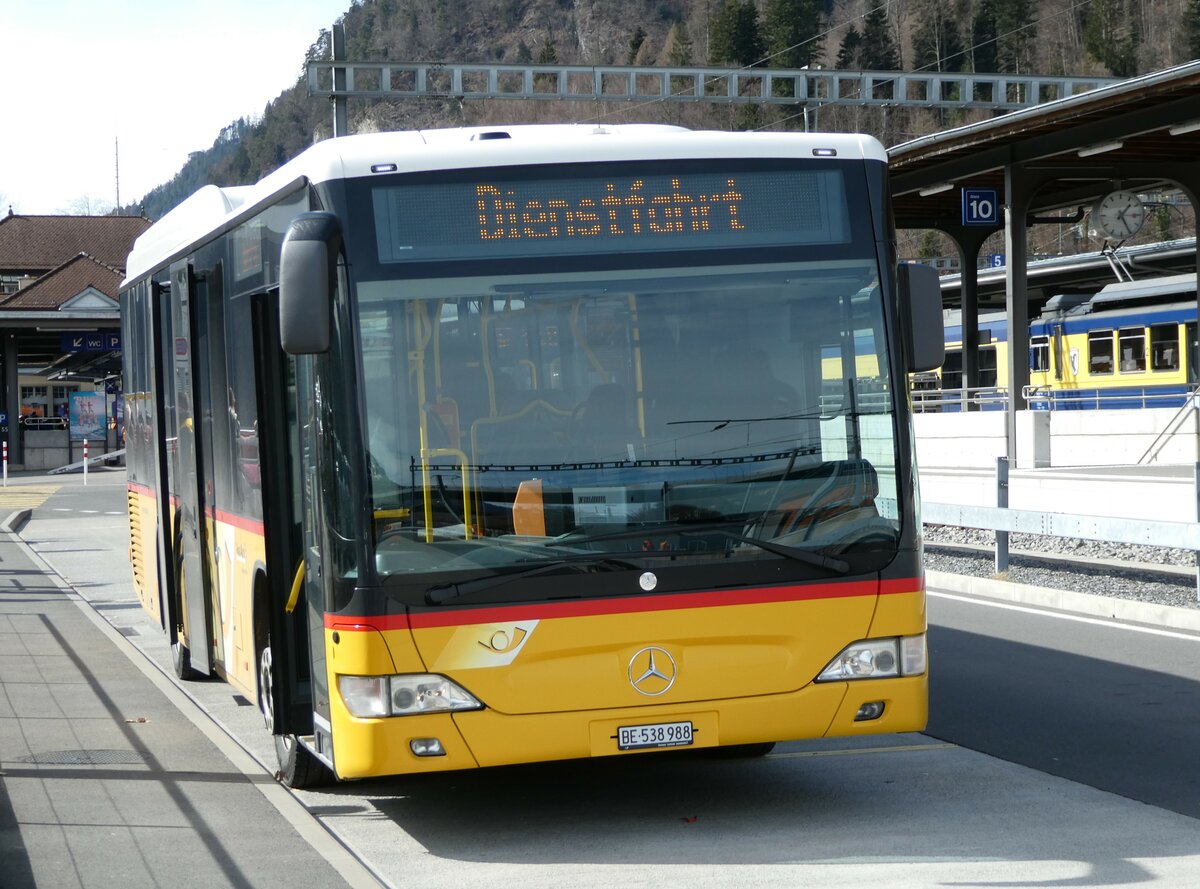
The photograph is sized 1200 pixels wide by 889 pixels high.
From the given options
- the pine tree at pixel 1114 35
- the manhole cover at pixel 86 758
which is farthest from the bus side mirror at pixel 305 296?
the pine tree at pixel 1114 35

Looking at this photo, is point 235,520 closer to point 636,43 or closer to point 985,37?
point 985,37

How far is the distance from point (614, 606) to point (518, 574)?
39cm

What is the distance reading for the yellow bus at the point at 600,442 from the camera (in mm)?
6336

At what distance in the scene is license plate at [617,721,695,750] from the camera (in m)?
6.46

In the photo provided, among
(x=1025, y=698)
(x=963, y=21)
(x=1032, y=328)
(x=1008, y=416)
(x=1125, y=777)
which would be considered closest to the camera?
(x=1125, y=777)

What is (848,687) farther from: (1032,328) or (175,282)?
(1032,328)

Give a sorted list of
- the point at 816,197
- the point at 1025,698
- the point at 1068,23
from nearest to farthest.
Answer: the point at 816,197 < the point at 1025,698 < the point at 1068,23

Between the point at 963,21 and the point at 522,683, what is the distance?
108668 mm

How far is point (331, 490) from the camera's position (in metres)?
6.45

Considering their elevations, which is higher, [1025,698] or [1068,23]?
[1068,23]

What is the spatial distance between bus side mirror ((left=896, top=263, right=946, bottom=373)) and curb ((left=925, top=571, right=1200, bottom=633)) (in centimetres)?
691

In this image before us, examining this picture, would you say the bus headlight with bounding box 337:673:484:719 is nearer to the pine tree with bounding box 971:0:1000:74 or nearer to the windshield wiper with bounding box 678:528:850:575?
the windshield wiper with bounding box 678:528:850:575

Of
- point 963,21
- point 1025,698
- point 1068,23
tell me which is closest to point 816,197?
point 1025,698

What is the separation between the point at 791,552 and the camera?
6551 millimetres
